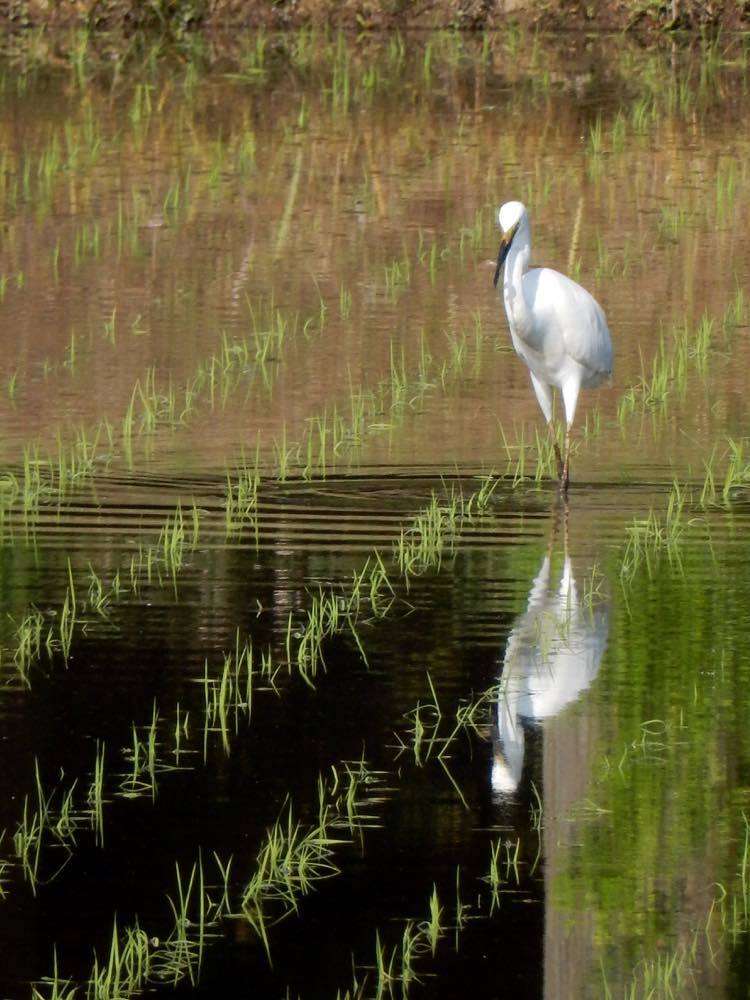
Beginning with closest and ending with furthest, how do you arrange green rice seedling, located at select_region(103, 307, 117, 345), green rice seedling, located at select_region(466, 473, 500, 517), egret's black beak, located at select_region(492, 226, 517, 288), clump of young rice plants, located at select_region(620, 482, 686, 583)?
clump of young rice plants, located at select_region(620, 482, 686, 583) → green rice seedling, located at select_region(466, 473, 500, 517) → egret's black beak, located at select_region(492, 226, 517, 288) → green rice seedling, located at select_region(103, 307, 117, 345)

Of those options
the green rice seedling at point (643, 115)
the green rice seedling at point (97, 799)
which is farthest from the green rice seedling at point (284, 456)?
the green rice seedling at point (643, 115)

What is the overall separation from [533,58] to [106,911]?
24536 mm

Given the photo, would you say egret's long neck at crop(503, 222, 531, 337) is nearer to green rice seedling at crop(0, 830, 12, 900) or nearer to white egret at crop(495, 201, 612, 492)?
white egret at crop(495, 201, 612, 492)

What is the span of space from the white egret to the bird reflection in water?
91.4 inches

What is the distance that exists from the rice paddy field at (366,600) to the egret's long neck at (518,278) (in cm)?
65

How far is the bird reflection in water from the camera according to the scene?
655 centimetres

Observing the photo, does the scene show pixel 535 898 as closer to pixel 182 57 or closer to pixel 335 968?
pixel 335 968

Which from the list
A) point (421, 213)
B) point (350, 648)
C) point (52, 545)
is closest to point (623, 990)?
point (350, 648)

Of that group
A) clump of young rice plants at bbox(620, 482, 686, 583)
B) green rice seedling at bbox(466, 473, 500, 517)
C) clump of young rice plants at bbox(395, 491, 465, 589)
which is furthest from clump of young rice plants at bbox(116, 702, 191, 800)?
green rice seedling at bbox(466, 473, 500, 517)

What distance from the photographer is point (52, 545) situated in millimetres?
9172

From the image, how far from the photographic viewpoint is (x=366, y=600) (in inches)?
327

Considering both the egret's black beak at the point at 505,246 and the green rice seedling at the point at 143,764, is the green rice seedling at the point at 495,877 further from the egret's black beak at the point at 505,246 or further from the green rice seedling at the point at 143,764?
the egret's black beak at the point at 505,246

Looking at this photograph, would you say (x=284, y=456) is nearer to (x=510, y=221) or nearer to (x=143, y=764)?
(x=510, y=221)

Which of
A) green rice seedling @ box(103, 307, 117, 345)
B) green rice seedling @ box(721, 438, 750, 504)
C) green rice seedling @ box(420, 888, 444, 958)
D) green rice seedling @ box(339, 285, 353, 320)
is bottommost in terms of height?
green rice seedling @ box(420, 888, 444, 958)
